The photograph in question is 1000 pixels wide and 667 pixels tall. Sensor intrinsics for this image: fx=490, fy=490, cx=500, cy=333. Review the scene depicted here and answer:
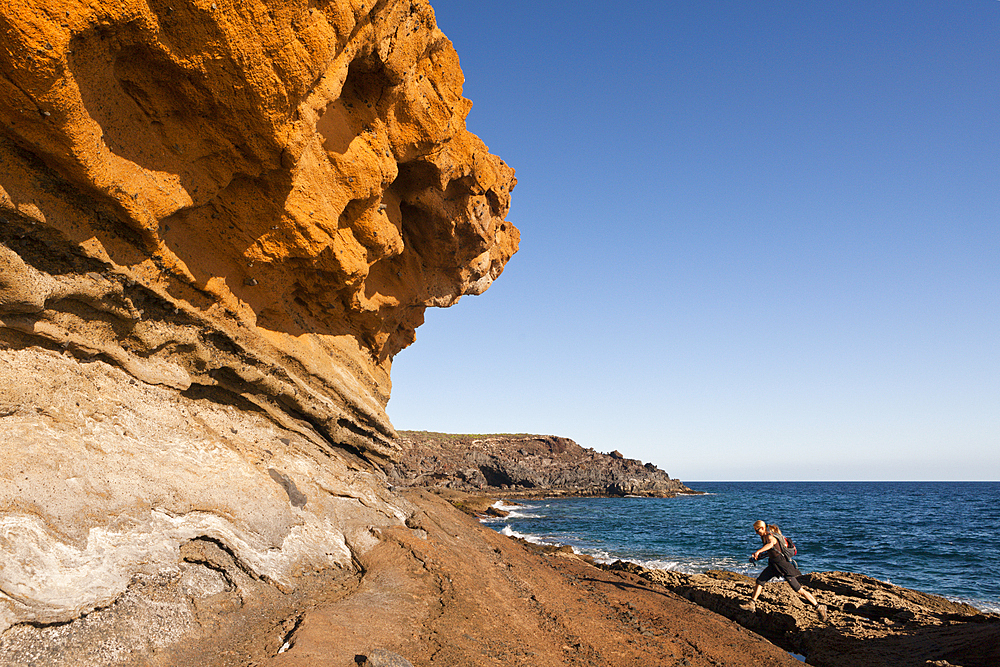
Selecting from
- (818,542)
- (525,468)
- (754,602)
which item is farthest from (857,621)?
(525,468)

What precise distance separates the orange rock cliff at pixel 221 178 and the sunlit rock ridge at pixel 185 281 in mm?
28

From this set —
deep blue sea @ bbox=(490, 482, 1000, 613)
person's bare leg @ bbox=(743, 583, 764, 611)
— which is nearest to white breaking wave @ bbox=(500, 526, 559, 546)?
deep blue sea @ bbox=(490, 482, 1000, 613)

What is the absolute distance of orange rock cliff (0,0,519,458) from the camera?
486 cm

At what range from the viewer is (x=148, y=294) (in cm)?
667

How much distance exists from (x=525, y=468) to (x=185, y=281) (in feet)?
194

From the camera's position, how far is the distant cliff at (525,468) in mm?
54109

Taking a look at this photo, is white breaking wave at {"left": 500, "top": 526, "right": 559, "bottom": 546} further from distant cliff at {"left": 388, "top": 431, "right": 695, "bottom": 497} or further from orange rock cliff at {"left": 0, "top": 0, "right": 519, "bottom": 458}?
distant cliff at {"left": 388, "top": 431, "right": 695, "bottom": 497}

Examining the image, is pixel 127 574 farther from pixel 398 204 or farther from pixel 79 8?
pixel 398 204

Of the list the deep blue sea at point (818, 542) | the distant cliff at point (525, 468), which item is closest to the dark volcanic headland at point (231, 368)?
the deep blue sea at point (818, 542)

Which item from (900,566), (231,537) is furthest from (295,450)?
(900,566)

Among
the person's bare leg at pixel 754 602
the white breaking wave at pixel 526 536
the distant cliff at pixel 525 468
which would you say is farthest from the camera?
the distant cliff at pixel 525 468

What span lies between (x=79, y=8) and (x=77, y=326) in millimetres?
3691

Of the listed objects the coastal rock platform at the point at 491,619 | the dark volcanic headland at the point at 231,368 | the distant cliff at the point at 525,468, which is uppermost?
the dark volcanic headland at the point at 231,368

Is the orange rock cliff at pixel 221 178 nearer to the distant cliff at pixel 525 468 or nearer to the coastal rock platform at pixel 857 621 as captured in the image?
the coastal rock platform at pixel 857 621
